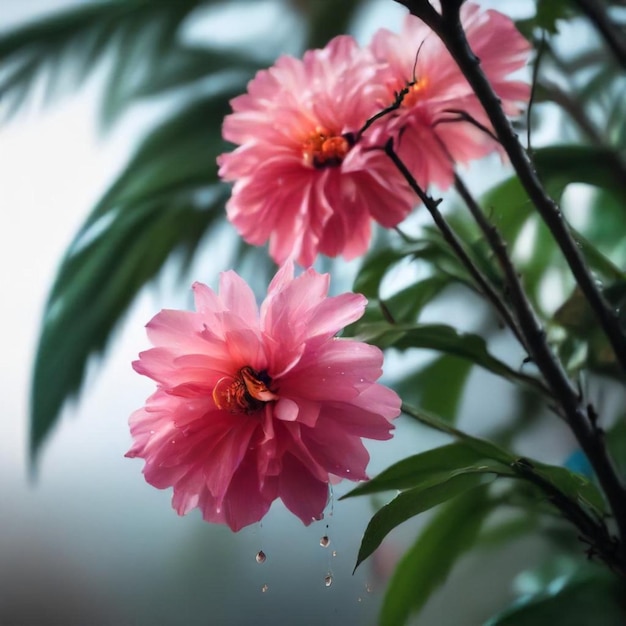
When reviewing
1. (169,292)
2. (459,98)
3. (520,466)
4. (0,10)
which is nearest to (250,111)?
(459,98)

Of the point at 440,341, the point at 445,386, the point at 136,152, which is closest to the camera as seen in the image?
the point at 440,341

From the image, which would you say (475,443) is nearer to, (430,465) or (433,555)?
(430,465)

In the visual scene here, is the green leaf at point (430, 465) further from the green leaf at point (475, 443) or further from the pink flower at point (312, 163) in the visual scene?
the pink flower at point (312, 163)

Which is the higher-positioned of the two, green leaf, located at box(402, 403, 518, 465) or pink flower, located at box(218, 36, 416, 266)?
pink flower, located at box(218, 36, 416, 266)

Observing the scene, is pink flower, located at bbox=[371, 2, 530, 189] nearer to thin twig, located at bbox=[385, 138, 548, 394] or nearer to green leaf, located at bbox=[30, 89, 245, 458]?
thin twig, located at bbox=[385, 138, 548, 394]

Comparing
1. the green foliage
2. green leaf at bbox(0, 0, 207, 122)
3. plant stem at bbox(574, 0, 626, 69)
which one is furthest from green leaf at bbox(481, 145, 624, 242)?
green leaf at bbox(0, 0, 207, 122)

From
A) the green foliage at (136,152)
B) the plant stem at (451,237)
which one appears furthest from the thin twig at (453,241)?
the green foliage at (136,152)

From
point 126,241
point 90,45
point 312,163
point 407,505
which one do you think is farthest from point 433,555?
point 90,45
